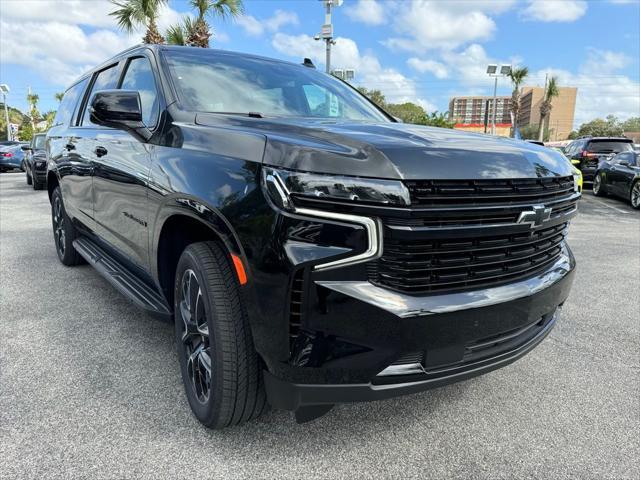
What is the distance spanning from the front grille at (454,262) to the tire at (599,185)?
13282 mm

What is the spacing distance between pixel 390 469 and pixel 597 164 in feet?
49.8

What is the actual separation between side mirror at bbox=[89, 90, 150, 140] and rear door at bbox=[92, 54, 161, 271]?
0.07 m

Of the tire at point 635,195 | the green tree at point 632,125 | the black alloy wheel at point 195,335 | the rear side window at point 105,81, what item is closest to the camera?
the black alloy wheel at point 195,335

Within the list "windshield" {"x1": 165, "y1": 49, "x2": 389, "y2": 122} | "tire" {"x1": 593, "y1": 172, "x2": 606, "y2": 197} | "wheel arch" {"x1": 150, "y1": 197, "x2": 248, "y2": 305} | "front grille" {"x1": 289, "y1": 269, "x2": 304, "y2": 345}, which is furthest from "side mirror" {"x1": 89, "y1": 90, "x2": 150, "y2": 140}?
"tire" {"x1": 593, "y1": 172, "x2": 606, "y2": 197}

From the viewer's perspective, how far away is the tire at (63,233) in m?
4.88

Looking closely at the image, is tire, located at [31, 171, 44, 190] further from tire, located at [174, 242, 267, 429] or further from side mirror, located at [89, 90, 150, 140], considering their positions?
tire, located at [174, 242, 267, 429]

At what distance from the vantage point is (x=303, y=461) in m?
2.09

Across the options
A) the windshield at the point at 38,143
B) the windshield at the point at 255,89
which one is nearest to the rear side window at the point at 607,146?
the windshield at the point at 255,89

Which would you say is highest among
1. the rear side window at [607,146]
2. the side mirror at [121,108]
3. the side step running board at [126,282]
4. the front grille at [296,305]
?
the side mirror at [121,108]

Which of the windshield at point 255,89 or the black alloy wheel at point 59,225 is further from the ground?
the windshield at point 255,89

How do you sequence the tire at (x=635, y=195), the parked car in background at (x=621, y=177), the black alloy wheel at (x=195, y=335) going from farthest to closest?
the parked car in background at (x=621, y=177) < the tire at (x=635, y=195) < the black alloy wheel at (x=195, y=335)

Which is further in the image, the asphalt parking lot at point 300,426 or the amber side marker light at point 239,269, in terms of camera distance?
the asphalt parking lot at point 300,426

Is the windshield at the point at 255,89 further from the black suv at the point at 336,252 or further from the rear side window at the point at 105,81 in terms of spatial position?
the rear side window at the point at 105,81

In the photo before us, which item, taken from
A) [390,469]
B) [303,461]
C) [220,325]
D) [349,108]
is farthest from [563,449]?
[349,108]
